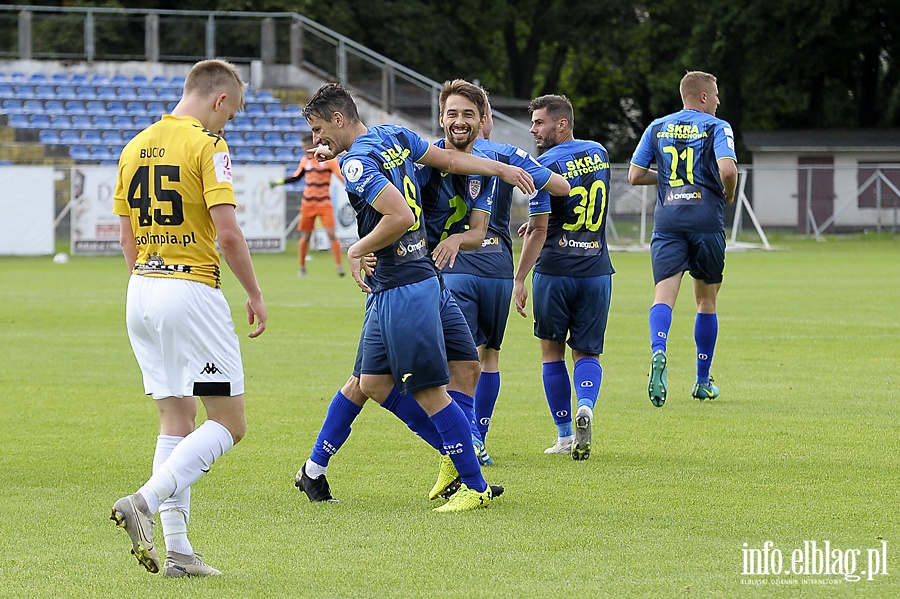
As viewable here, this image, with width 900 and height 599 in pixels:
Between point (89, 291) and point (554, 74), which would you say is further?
point (554, 74)

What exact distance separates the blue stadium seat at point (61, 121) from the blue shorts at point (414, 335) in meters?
30.9

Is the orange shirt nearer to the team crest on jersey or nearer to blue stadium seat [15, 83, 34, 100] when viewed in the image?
blue stadium seat [15, 83, 34, 100]

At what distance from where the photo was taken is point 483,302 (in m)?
7.70

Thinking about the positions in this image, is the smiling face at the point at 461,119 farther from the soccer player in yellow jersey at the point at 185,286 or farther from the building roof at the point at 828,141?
the building roof at the point at 828,141

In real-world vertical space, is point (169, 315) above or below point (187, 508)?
above

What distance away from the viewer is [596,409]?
9680 mm

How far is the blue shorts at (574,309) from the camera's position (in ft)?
27.1

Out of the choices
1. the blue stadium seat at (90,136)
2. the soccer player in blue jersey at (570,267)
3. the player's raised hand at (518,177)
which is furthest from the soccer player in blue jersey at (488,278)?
the blue stadium seat at (90,136)

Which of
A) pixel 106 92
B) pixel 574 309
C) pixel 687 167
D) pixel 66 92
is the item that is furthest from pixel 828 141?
pixel 574 309

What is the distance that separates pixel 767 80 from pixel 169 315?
47.6 meters

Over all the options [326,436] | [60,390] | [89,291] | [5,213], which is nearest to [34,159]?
[5,213]

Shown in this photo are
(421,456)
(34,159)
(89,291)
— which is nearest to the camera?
(421,456)

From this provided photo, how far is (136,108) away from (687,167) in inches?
1125

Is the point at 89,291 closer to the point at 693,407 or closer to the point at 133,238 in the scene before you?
the point at 693,407
